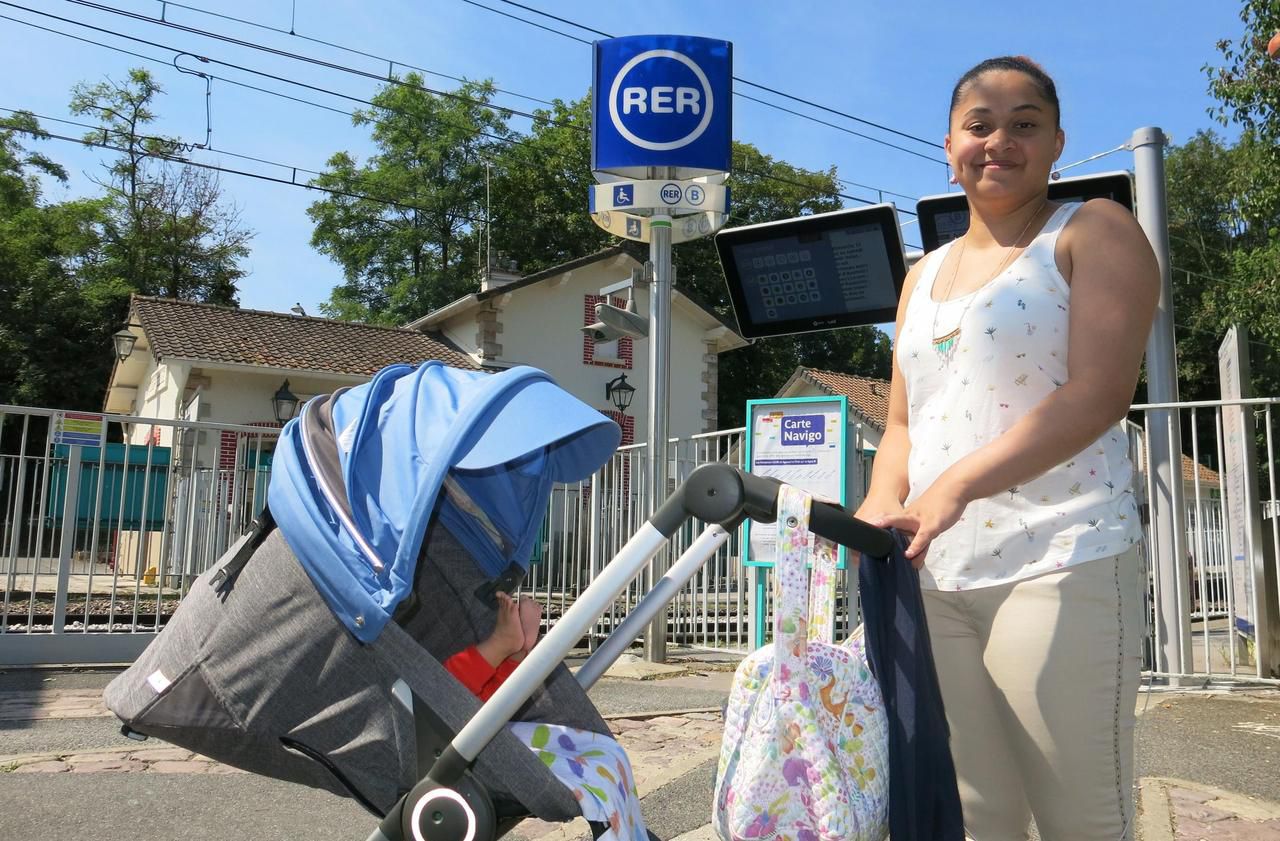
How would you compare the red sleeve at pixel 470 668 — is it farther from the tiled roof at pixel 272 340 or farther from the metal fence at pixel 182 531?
the tiled roof at pixel 272 340

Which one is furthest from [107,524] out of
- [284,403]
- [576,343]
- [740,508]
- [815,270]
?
[576,343]

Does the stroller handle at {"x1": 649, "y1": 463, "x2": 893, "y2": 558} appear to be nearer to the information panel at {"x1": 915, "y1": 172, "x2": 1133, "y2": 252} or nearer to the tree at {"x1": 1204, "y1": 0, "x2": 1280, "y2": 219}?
the information panel at {"x1": 915, "y1": 172, "x2": 1133, "y2": 252}

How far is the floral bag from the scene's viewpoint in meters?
1.77

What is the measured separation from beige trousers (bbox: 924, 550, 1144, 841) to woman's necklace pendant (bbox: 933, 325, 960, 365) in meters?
0.47

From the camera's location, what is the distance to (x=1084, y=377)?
1937 millimetres

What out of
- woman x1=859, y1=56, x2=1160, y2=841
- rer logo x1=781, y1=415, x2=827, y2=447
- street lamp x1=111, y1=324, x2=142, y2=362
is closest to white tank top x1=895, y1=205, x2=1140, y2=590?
woman x1=859, y1=56, x2=1160, y2=841

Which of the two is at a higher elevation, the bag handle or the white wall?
the white wall

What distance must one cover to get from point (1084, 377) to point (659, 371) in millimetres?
6471

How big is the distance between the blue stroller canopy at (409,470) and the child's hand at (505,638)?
131mm

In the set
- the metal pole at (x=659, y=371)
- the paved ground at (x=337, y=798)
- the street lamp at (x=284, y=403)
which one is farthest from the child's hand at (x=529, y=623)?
the street lamp at (x=284, y=403)

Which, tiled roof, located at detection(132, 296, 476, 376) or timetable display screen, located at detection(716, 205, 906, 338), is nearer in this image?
timetable display screen, located at detection(716, 205, 906, 338)

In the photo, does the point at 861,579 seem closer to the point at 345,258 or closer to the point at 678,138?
the point at 678,138

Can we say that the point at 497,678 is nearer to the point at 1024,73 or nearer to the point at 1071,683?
the point at 1071,683

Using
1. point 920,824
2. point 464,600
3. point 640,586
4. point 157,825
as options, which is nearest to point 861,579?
point 920,824
